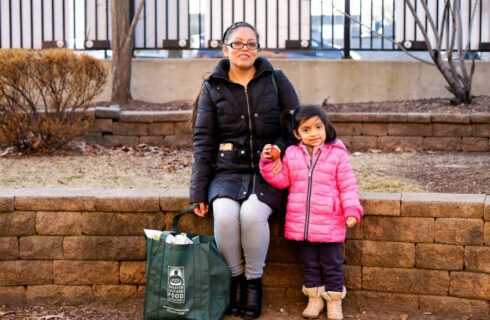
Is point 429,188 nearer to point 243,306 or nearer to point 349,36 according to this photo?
point 243,306

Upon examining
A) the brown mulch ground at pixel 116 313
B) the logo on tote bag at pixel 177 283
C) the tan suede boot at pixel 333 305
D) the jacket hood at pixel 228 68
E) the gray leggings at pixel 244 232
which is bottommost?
the brown mulch ground at pixel 116 313

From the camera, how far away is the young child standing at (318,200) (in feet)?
14.3

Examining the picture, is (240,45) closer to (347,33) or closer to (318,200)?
(318,200)

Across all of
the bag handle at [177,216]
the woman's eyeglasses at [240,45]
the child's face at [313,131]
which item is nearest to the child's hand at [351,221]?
the child's face at [313,131]

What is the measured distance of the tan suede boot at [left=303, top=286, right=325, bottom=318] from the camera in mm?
4523

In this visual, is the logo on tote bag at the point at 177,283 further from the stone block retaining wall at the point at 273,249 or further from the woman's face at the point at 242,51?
the woman's face at the point at 242,51

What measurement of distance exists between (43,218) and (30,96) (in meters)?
2.66

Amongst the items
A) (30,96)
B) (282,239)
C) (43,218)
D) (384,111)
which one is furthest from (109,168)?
(384,111)

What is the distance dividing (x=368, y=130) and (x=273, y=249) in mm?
3651

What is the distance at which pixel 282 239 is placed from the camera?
15.6 feet

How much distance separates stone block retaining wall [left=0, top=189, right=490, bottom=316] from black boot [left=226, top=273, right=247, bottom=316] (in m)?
0.33

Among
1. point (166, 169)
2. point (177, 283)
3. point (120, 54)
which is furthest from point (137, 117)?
point (177, 283)

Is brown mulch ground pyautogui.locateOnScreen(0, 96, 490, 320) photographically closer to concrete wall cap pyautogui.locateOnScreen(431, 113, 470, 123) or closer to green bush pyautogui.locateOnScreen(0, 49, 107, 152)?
green bush pyautogui.locateOnScreen(0, 49, 107, 152)

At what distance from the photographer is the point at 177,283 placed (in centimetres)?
434
